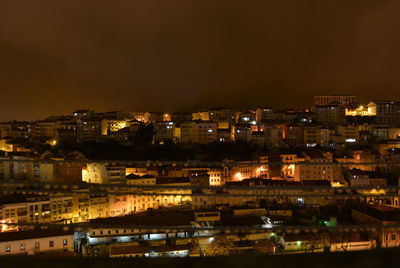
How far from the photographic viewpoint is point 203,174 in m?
13.6

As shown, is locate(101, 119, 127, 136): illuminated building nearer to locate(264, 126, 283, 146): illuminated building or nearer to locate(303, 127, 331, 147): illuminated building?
locate(264, 126, 283, 146): illuminated building

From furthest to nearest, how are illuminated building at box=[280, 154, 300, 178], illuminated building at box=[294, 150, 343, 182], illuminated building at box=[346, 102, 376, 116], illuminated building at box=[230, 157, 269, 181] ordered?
illuminated building at box=[346, 102, 376, 116]
illuminated building at box=[280, 154, 300, 178]
illuminated building at box=[230, 157, 269, 181]
illuminated building at box=[294, 150, 343, 182]

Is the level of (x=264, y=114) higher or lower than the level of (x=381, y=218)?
higher

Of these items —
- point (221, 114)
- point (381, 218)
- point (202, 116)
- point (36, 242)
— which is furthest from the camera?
point (202, 116)

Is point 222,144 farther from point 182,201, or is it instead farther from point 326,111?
point 326,111

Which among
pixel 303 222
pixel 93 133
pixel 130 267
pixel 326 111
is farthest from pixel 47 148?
pixel 130 267

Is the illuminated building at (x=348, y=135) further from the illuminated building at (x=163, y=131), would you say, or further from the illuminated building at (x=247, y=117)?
the illuminated building at (x=163, y=131)

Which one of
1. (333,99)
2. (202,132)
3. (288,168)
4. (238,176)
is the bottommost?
(238,176)

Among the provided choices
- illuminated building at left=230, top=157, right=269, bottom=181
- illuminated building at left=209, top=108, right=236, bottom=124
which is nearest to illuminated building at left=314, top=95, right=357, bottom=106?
illuminated building at left=209, top=108, right=236, bottom=124

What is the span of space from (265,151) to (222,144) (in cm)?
208

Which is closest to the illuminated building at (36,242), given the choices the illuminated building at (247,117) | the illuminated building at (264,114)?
the illuminated building at (247,117)

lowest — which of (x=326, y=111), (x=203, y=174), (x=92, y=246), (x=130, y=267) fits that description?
(x=92, y=246)

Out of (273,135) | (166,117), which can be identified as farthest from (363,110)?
(166,117)

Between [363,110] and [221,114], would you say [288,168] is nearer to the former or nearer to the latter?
[221,114]
